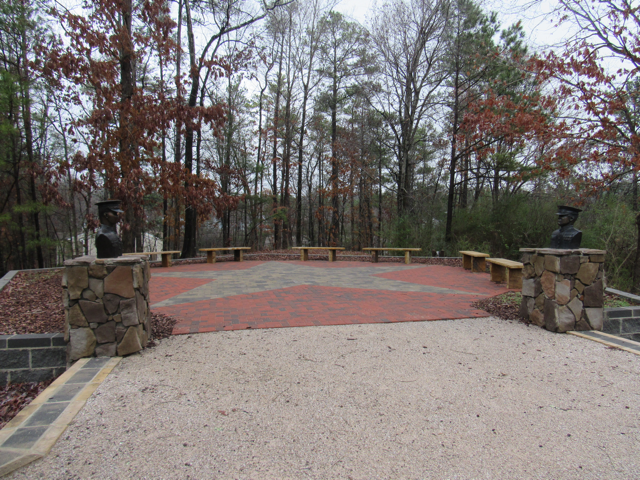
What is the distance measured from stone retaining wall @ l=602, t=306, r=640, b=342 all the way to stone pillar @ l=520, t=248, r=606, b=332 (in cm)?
33

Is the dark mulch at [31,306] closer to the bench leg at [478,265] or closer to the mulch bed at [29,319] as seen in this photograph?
the mulch bed at [29,319]

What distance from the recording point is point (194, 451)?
173 centimetres

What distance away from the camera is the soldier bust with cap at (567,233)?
150 inches

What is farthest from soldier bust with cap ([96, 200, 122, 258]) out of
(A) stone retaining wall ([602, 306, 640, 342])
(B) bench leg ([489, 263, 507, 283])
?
(B) bench leg ([489, 263, 507, 283])

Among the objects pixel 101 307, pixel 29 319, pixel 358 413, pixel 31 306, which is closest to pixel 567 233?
pixel 358 413

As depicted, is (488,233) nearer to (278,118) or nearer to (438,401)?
(438,401)

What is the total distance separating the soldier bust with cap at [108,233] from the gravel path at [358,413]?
43.8 inches

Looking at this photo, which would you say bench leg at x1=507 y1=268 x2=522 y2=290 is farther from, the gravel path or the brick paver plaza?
the gravel path

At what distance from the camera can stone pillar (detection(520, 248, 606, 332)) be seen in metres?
3.70

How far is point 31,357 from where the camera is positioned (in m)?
3.07

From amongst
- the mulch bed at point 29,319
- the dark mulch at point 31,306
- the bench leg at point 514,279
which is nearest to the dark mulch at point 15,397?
the mulch bed at point 29,319

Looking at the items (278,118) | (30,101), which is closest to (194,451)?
(30,101)

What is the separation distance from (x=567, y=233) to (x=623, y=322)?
1455 mm

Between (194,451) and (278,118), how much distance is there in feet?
58.7
